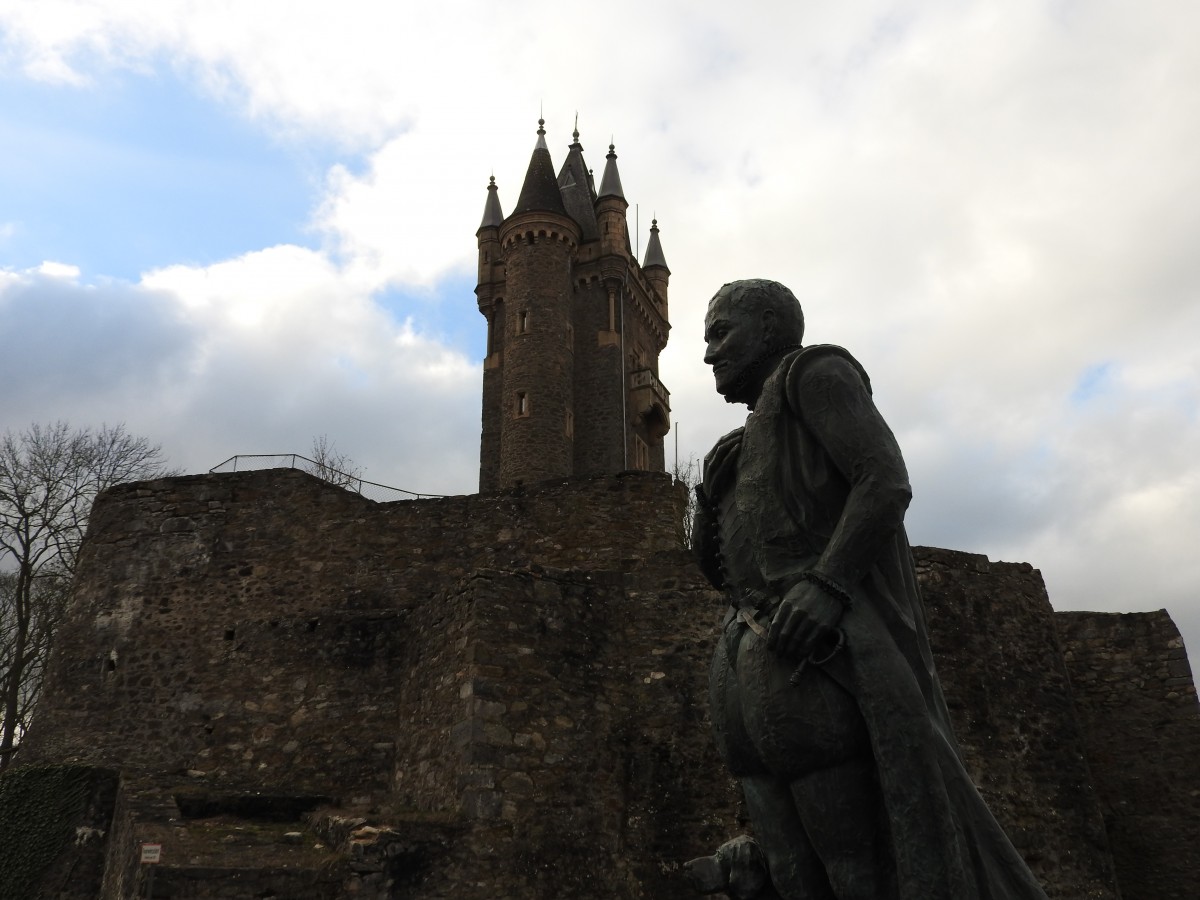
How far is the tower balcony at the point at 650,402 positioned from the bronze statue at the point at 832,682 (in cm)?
3596

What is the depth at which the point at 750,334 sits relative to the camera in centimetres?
354

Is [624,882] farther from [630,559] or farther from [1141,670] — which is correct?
[1141,670]

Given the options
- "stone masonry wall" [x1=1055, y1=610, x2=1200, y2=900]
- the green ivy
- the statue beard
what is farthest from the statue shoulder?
"stone masonry wall" [x1=1055, y1=610, x2=1200, y2=900]

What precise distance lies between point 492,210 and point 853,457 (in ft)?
139

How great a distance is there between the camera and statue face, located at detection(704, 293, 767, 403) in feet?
11.6

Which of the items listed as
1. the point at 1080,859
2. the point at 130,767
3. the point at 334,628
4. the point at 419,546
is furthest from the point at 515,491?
Answer: the point at 1080,859

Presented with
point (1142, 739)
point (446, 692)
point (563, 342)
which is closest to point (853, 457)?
point (446, 692)

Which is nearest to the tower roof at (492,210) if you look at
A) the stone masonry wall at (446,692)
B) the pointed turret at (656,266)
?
the pointed turret at (656,266)

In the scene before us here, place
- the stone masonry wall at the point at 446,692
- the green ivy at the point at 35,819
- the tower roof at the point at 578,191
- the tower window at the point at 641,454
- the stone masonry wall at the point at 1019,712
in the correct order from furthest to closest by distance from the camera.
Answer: the tower roof at the point at 578,191
the tower window at the point at 641,454
the stone masonry wall at the point at 1019,712
the green ivy at the point at 35,819
the stone masonry wall at the point at 446,692

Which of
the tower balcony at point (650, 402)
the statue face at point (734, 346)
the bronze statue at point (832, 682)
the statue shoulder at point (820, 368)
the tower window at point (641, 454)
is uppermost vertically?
the tower balcony at point (650, 402)

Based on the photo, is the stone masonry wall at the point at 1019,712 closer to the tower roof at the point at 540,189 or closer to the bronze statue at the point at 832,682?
the bronze statue at the point at 832,682

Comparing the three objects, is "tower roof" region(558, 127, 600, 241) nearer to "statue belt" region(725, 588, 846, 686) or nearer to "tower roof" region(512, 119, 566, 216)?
"tower roof" region(512, 119, 566, 216)

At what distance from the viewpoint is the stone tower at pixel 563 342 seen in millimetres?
36875

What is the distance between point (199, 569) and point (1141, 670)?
46.6 feet
